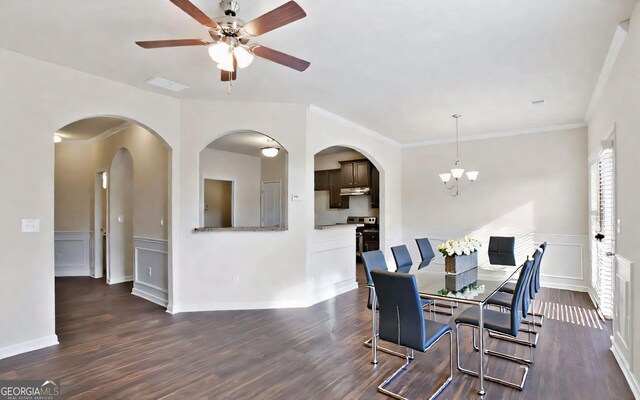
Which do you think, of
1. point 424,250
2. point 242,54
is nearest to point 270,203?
point 424,250

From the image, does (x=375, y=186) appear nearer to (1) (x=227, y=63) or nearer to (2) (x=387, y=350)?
(2) (x=387, y=350)

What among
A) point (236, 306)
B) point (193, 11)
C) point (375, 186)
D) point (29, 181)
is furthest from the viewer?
point (375, 186)

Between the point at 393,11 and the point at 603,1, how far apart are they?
141cm

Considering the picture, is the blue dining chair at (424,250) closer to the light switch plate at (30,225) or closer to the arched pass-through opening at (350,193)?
the arched pass-through opening at (350,193)

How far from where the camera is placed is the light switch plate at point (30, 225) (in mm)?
3191

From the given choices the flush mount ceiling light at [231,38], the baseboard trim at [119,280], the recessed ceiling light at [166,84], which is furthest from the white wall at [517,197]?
the baseboard trim at [119,280]

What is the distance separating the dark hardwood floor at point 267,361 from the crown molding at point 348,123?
2.74 meters

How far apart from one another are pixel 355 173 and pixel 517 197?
328 cm

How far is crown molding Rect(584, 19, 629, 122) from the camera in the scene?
2.63 meters

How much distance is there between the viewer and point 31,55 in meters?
3.18

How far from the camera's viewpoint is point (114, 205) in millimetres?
6199

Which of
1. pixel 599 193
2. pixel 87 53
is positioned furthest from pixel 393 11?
pixel 599 193

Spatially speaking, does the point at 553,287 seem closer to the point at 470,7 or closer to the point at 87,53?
the point at 470,7

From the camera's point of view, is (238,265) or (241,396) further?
(238,265)
